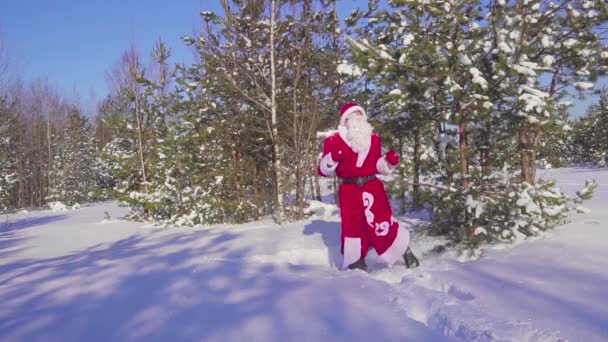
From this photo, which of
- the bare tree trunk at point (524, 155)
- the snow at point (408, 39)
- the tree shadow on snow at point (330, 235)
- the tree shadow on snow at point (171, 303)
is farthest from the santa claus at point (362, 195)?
the bare tree trunk at point (524, 155)

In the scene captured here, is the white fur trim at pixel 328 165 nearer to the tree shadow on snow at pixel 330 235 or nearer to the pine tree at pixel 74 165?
the tree shadow on snow at pixel 330 235

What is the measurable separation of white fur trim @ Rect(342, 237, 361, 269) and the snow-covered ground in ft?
0.85

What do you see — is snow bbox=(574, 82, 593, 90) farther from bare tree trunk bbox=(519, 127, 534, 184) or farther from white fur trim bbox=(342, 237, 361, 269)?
white fur trim bbox=(342, 237, 361, 269)

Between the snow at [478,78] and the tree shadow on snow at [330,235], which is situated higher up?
the snow at [478,78]

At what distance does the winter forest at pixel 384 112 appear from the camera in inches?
169

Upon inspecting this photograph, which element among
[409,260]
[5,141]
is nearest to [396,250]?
[409,260]

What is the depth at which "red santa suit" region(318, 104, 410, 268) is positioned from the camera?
4.16 metres

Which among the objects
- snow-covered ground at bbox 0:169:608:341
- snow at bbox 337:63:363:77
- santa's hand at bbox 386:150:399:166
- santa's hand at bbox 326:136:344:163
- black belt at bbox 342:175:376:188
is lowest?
snow-covered ground at bbox 0:169:608:341

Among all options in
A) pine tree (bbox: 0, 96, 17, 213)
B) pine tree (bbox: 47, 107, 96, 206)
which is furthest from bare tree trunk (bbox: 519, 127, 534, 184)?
pine tree (bbox: 47, 107, 96, 206)

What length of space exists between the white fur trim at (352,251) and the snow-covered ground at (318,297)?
0.85 ft

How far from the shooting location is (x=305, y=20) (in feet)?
30.6

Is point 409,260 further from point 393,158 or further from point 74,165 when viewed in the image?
point 74,165

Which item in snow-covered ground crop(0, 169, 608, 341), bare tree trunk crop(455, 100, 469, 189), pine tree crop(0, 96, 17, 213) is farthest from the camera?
pine tree crop(0, 96, 17, 213)

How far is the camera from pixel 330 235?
5.95 m
